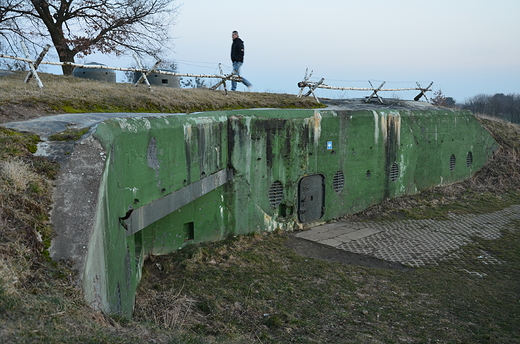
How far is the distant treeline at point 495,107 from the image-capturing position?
5114cm

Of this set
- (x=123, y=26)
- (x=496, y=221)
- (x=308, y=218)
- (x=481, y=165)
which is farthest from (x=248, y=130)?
(x=123, y=26)

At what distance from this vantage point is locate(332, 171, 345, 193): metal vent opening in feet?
38.8

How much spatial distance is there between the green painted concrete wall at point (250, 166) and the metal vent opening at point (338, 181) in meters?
0.03

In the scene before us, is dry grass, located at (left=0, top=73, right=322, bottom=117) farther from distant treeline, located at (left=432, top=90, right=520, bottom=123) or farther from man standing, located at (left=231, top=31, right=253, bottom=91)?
distant treeline, located at (left=432, top=90, right=520, bottom=123)

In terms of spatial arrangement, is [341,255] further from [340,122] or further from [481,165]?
[481,165]

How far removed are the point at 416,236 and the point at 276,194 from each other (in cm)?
328

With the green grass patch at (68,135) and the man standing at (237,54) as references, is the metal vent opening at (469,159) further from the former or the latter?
the green grass patch at (68,135)

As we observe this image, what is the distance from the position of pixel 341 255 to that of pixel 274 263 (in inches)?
61.0

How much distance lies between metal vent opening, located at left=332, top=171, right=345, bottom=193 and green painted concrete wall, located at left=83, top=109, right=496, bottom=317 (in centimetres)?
3

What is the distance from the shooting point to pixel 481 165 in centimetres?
1705

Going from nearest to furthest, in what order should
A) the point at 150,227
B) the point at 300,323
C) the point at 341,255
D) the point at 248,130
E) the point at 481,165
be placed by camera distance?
the point at 300,323 → the point at 150,227 → the point at 341,255 → the point at 248,130 → the point at 481,165

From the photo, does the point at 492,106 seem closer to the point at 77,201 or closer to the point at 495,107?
the point at 495,107

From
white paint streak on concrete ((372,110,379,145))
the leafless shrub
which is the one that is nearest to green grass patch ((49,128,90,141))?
the leafless shrub

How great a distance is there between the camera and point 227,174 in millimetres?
9664
